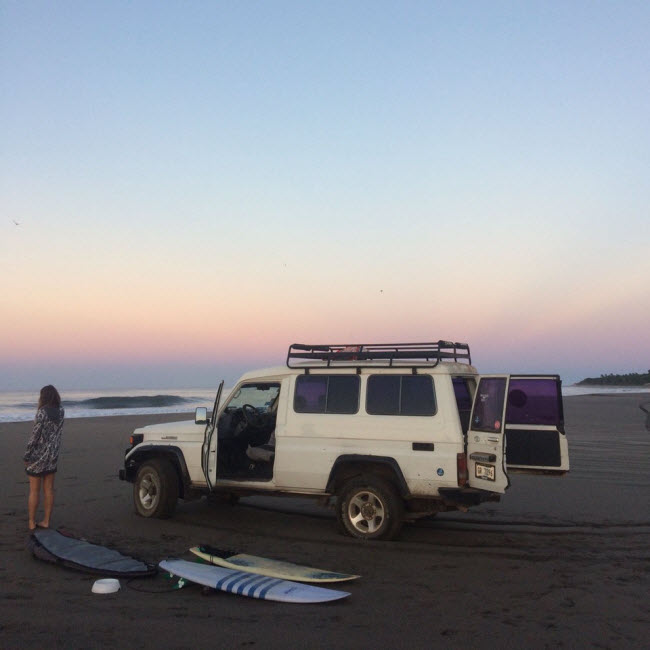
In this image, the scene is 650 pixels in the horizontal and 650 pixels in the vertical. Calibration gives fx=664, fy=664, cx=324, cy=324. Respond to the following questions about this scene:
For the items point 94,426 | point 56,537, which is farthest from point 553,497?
point 94,426

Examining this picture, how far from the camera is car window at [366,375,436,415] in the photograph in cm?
761

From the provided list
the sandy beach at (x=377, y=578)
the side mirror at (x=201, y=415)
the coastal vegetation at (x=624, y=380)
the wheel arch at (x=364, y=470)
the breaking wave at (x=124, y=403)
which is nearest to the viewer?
the sandy beach at (x=377, y=578)

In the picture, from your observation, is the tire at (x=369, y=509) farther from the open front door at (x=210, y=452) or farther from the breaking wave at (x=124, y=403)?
the breaking wave at (x=124, y=403)

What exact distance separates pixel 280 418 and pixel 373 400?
4.16 feet

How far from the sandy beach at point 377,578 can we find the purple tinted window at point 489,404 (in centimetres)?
139

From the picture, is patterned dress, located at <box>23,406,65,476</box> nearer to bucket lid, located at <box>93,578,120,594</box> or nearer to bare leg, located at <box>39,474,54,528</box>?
bare leg, located at <box>39,474,54,528</box>

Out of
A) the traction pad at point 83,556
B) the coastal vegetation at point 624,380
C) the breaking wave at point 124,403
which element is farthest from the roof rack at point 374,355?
the coastal vegetation at point 624,380

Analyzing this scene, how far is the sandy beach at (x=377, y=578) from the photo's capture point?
4.79 m

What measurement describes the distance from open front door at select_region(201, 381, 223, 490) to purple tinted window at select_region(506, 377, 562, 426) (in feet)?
12.2

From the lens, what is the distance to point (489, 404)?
24.4 feet

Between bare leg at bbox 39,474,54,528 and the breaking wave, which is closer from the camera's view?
bare leg at bbox 39,474,54,528

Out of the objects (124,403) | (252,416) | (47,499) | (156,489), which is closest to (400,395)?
(252,416)

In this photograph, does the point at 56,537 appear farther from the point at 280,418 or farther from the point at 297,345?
the point at 297,345

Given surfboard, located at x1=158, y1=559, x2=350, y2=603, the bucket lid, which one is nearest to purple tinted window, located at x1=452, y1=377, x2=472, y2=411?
surfboard, located at x1=158, y1=559, x2=350, y2=603
